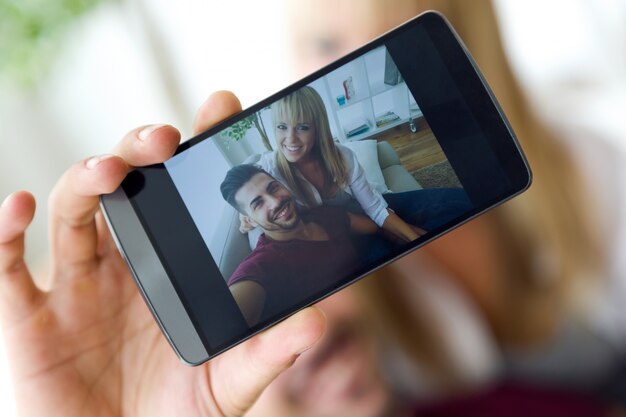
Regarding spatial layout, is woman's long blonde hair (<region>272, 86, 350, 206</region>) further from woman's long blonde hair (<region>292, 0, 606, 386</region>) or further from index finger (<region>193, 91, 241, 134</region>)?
woman's long blonde hair (<region>292, 0, 606, 386</region>)

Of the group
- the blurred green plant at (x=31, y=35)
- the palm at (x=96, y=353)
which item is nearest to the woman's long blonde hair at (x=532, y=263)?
the palm at (x=96, y=353)

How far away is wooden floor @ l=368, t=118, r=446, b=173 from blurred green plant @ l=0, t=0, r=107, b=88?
84 cm

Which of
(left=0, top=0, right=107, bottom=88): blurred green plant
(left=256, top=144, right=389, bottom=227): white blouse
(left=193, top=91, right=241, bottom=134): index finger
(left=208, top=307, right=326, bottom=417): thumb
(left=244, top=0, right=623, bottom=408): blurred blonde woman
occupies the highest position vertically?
(left=0, top=0, right=107, bottom=88): blurred green plant

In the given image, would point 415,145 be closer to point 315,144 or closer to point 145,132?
point 315,144

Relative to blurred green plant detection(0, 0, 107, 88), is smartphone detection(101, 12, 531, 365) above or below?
below

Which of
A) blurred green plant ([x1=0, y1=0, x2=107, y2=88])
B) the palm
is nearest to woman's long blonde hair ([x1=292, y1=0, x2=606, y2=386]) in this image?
the palm

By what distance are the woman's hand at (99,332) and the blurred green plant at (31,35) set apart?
635mm

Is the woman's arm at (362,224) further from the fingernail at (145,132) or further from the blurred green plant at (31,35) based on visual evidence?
the blurred green plant at (31,35)

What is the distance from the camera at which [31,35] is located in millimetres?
1081

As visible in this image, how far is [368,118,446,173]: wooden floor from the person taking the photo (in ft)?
1.62

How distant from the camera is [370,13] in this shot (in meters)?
0.86

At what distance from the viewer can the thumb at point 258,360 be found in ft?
1.53

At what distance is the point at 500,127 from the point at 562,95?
80 centimetres

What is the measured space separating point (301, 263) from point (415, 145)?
0.14 meters
